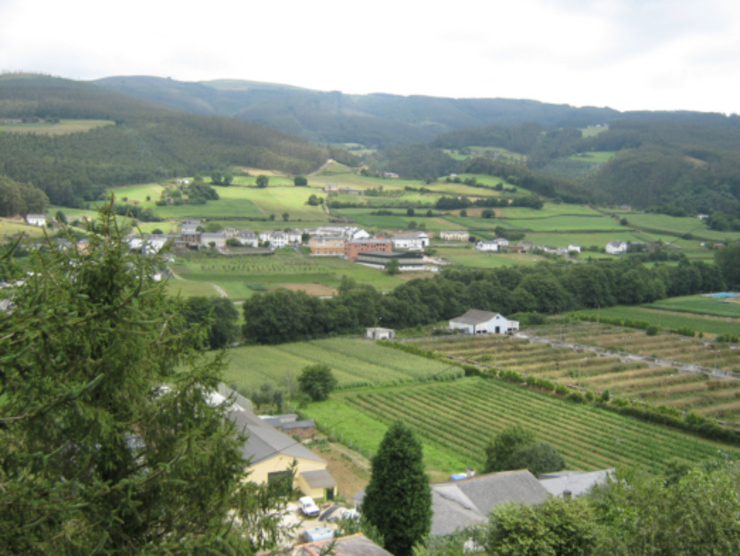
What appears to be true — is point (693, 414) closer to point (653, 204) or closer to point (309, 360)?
point (309, 360)

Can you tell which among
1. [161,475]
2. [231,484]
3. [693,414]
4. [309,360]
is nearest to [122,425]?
[161,475]

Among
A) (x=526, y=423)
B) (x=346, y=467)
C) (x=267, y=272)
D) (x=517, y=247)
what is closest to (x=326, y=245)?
(x=267, y=272)

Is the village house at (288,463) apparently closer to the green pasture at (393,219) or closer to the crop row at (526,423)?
the crop row at (526,423)

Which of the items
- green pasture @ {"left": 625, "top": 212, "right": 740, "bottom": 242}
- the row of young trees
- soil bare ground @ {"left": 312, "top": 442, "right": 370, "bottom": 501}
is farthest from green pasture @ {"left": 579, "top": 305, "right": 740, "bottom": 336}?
green pasture @ {"left": 625, "top": 212, "right": 740, "bottom": 242}

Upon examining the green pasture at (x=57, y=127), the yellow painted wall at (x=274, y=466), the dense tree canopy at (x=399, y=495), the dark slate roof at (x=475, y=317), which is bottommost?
the dark slate roof at (x=475, y=317)

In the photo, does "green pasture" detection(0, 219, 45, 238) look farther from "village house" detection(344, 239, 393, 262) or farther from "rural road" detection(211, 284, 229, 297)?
"village house" detection(344, 239, 393, 262)

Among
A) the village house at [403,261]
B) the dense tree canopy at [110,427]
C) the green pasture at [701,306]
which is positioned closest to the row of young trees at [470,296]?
the green pasture at [701,306]
